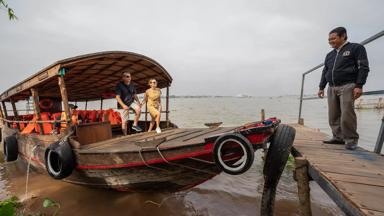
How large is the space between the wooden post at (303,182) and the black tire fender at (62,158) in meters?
3.91

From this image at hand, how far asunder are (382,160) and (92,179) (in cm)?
494

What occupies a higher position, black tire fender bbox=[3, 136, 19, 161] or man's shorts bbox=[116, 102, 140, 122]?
man's shorts bbox=[116, 102, 140, 122]

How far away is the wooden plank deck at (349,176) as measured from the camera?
1811mm

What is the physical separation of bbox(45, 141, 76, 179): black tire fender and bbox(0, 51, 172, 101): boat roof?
1402 mm

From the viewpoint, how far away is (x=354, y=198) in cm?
186

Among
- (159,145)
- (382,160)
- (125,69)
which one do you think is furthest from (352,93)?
(125,69)

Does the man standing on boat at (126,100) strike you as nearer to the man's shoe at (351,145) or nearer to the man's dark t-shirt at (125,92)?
the man's dark t-shirt at (125,92)

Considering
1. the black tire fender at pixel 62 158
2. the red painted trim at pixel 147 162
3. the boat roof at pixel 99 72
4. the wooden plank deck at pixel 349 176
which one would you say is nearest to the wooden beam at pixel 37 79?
the boat roof at pixel 99 72

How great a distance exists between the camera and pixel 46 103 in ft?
28.6

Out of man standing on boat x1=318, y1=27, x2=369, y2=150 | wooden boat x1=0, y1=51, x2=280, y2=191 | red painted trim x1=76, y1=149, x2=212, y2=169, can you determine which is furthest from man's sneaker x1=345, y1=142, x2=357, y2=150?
red painted trim x1=76, y1=149, x2=212, y2=169

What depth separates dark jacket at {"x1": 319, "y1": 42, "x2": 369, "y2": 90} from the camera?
3311 mm

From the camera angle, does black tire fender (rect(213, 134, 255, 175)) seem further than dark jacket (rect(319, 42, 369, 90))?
No

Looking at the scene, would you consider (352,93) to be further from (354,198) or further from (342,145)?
(354,198)

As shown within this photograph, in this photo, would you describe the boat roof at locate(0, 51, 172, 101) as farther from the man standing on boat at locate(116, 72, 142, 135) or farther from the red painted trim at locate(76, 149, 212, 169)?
the red painted trim at locate(76, 149, 212, 169)
